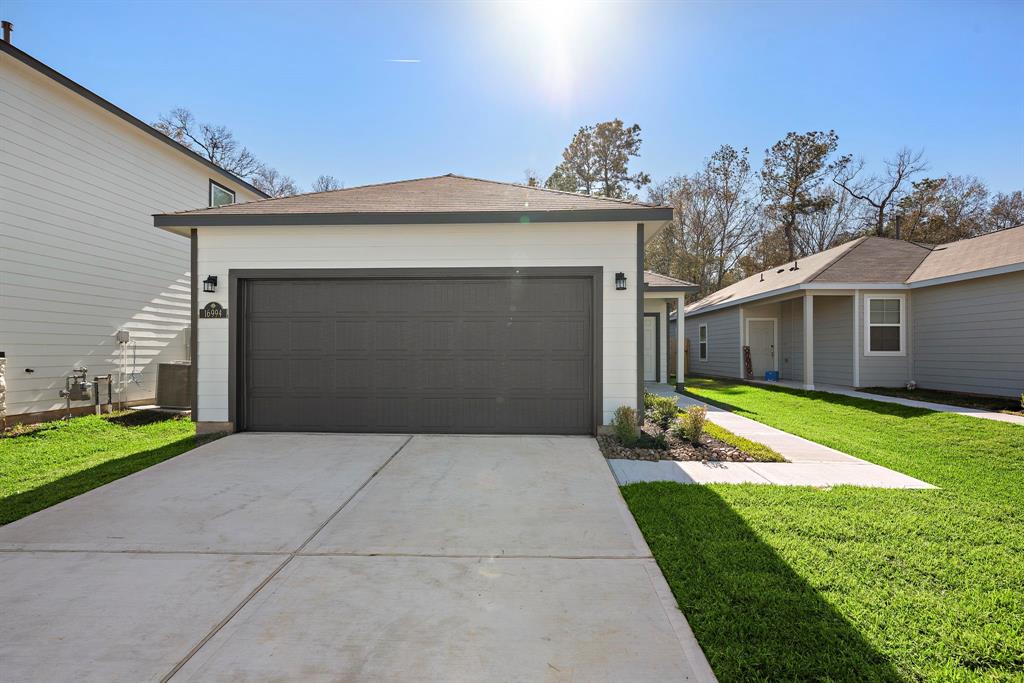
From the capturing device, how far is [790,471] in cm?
514

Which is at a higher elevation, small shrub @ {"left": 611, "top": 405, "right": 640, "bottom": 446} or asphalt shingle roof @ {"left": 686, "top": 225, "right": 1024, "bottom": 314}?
asphalt shingle roof @ {"left": 686, "top": 225, "right": 1024, "bottom": 314}

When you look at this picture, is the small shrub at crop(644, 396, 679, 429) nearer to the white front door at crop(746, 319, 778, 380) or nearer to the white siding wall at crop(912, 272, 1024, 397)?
the white siding wall at crop(912, 272, 1024, 397)

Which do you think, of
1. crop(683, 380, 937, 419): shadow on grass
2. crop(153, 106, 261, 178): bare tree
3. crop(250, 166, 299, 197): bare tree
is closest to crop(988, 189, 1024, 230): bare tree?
crop(683, 380, 937, 419): shadow on grass

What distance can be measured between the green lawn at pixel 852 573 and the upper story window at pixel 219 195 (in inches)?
468

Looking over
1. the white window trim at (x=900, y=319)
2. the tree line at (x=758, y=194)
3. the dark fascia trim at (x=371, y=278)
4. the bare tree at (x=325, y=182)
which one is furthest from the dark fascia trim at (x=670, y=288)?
the bare tree at (x=325, y=182)

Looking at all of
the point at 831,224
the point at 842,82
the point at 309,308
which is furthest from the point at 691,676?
the point at 831,224

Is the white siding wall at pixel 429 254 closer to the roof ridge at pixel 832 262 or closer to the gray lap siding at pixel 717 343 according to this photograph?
the roof ridge at pixel 832 262

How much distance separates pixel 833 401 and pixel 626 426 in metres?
6.72

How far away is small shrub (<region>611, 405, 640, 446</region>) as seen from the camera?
6.09 metres

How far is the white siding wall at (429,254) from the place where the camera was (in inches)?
257

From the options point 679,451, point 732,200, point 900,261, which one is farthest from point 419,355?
point 732,200

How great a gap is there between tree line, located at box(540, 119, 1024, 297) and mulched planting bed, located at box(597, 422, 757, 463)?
21.2 meters

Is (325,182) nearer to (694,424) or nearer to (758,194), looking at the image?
(758,194)

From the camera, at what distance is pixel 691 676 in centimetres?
200
